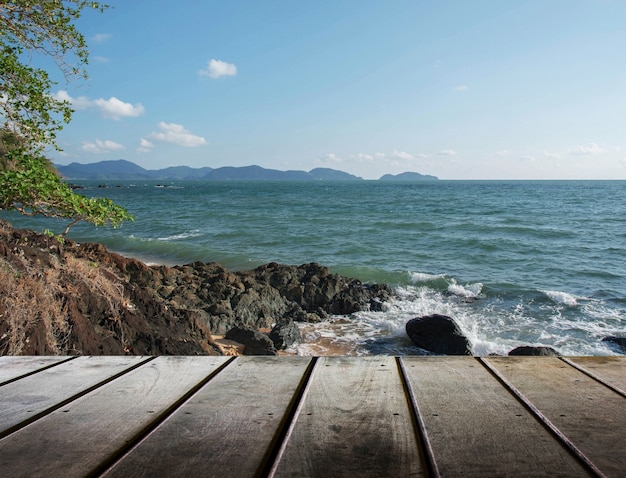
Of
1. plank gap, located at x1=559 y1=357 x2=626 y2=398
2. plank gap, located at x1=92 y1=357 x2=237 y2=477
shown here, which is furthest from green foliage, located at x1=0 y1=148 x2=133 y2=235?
plank gap, located at x1=559 y1=357 x2=626 y2=398

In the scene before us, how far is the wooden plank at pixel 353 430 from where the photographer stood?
1432 millimetres

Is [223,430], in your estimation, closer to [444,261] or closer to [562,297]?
[562,297]

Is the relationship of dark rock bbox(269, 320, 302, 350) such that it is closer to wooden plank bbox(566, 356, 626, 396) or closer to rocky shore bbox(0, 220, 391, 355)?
rocky shore bbox(0, 220, 391, 355)

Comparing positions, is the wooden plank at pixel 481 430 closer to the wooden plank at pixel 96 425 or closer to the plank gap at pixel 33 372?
the wooden plank at pixel 96 425

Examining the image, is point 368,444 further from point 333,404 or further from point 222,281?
point 222,281

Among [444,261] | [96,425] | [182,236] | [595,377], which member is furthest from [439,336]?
[182,236]

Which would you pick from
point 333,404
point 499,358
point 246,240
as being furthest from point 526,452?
point 246,240

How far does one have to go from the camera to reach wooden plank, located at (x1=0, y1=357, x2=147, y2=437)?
1.88 m

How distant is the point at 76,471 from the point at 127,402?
577mm

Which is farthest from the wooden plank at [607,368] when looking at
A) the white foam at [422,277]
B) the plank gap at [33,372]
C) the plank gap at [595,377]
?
the white foam at [422,277]

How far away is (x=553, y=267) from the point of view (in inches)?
736

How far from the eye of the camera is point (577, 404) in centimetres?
194

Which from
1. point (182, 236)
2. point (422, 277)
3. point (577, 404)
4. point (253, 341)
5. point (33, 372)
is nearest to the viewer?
point (577, 404)

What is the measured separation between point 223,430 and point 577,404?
1360mm
